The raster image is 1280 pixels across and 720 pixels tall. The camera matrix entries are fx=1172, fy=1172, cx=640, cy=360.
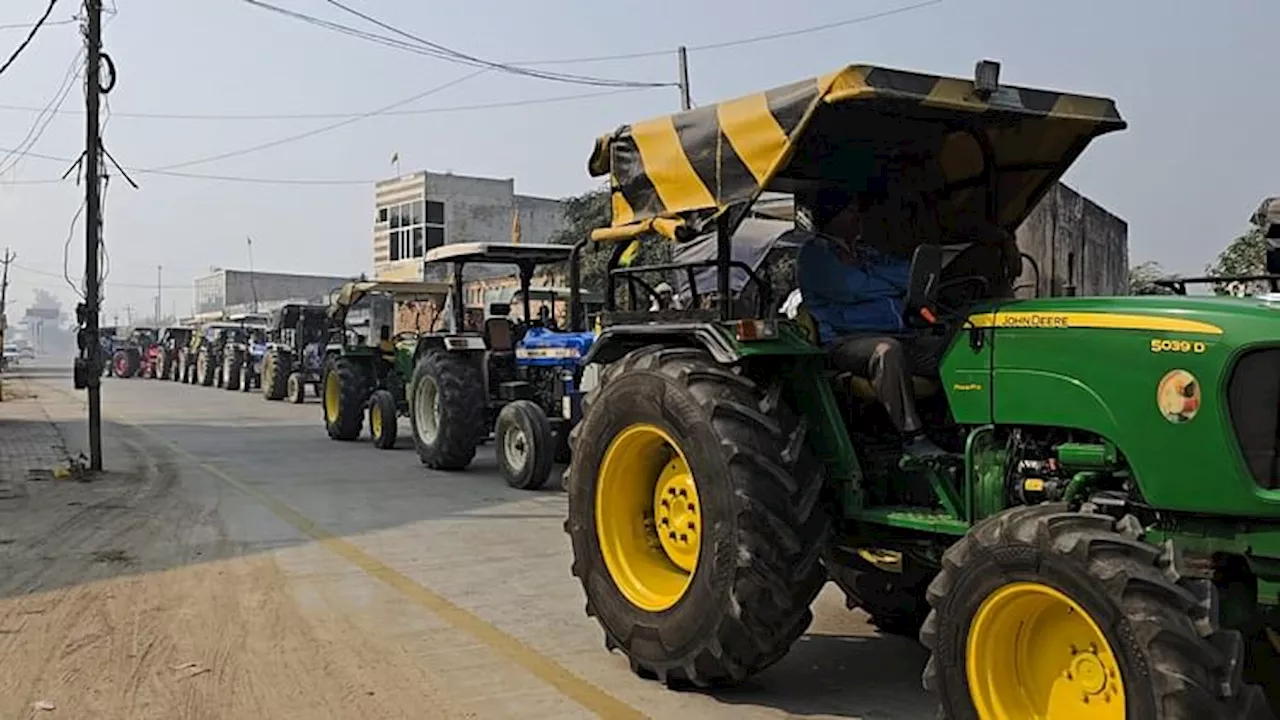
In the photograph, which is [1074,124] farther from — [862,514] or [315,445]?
[315,445]

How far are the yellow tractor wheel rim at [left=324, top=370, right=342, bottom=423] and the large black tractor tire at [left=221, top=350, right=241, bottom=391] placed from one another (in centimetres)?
1650

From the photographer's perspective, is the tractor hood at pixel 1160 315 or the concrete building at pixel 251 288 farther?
the concrete building at pixel 251 288

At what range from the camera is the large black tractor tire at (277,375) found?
27.1 m

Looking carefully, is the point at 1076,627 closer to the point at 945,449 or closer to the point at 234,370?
the point at 945,449

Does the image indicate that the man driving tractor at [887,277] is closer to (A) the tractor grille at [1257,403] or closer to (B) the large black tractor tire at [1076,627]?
(B) the large black tractor tire at [1076,627]

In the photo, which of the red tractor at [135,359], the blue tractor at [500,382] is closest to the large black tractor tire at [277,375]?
the blue tractor at [500,382]

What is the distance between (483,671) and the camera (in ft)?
17.8

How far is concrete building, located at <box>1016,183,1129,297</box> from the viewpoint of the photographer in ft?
50.0

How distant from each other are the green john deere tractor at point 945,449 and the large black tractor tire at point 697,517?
0.01 metres

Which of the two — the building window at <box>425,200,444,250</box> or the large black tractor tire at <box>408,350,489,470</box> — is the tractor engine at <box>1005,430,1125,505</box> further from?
the building window at <box>425,200,444,250</box>

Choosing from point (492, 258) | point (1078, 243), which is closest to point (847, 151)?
point (492, 258)

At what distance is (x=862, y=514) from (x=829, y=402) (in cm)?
50

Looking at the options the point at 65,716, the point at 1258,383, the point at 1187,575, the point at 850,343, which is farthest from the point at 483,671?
the point at 1258,383

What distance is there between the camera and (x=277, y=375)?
27203mm
